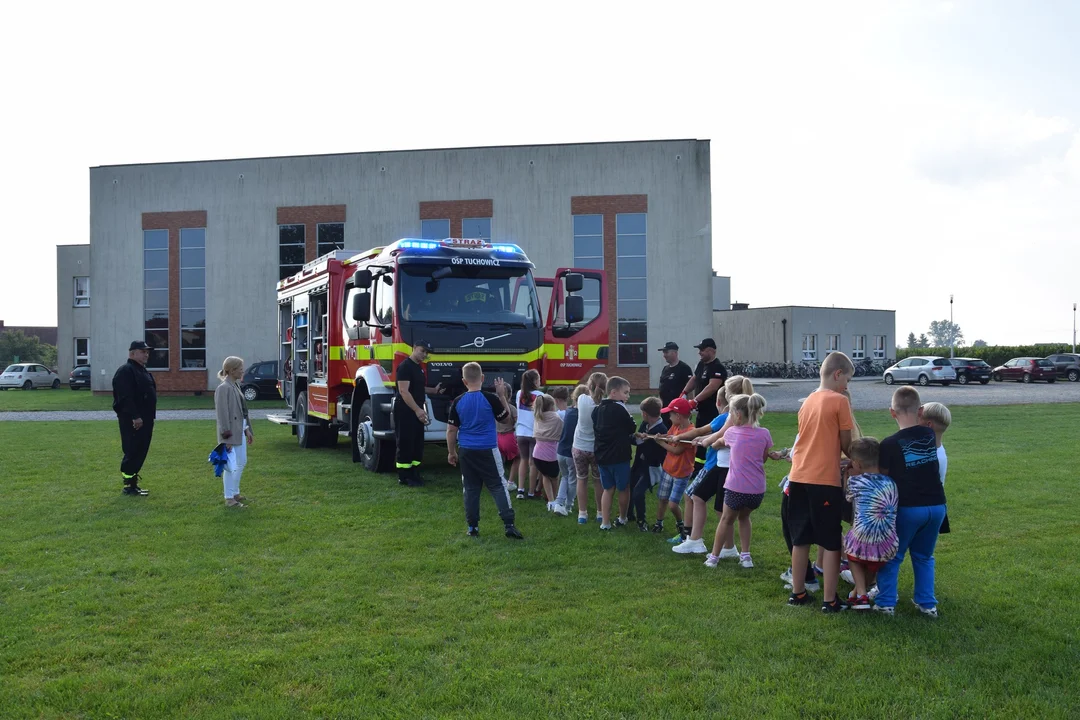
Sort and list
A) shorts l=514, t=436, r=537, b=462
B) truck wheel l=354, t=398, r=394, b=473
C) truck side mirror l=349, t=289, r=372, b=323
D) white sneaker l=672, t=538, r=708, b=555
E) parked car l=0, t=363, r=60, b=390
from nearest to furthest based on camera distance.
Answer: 1. white sneaker l=672, t=538, r=708, b=555
2. shorts l=514, t=436, r=537, b=462
3. truck side mirror l=349, t=289, r=372, b=323
4. truck wheel l=354, t=398, r=394, b=473
5. parked car l=0, t=363, r=60, b=390

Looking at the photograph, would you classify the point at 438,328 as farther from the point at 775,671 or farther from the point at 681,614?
the point at 775,671

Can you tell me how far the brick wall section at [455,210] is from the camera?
3638cm

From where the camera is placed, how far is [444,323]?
1198 cm

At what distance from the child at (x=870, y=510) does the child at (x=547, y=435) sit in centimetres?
414

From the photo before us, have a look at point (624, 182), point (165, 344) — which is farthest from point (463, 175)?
point (165, 344)

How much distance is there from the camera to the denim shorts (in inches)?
328

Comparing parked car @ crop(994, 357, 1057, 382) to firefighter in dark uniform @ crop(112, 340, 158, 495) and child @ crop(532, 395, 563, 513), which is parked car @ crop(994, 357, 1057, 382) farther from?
firefighter in dark uniform @ crop(112, 340, 158, 495)

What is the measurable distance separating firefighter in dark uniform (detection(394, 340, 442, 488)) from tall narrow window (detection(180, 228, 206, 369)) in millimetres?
29464

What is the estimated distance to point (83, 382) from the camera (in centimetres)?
4744

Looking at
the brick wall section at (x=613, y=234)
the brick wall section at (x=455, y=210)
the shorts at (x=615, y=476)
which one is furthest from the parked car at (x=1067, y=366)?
the shorts at (x=615, y=476)

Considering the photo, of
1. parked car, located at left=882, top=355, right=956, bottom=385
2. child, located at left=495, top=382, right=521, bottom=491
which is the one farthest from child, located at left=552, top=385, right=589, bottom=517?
parked car, located at left=882, top=355, right=956, bottom=385

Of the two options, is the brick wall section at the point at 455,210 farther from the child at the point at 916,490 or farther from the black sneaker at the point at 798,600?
the child at the point at 916,490

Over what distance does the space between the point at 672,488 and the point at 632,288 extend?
91.0 feet

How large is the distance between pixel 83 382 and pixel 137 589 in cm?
4600
